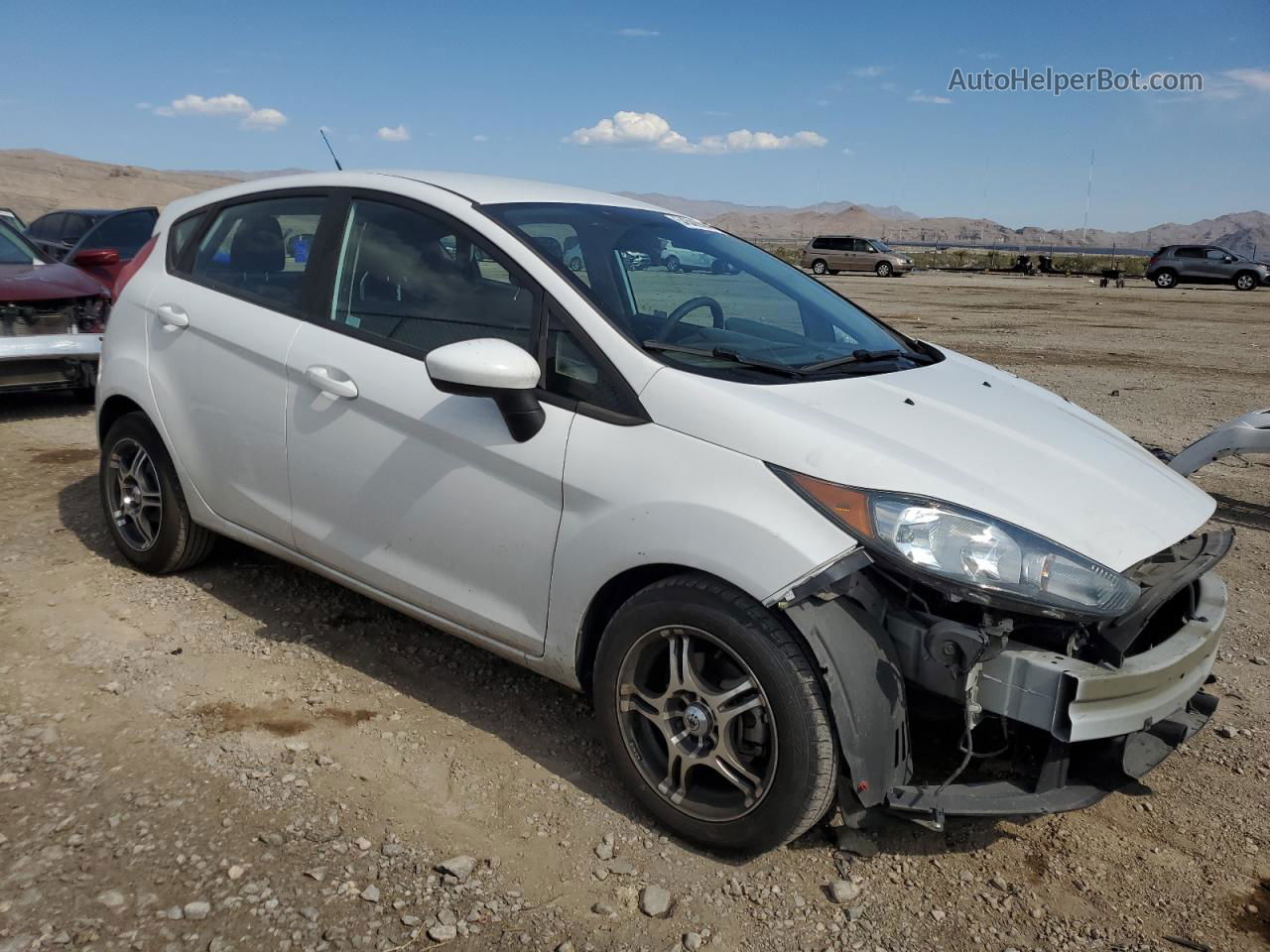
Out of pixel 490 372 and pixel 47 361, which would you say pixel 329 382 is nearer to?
pixel 490 372

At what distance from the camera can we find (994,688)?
2.52m

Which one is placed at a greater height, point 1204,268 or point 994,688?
point 1204,268

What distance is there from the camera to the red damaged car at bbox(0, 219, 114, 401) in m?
7.80

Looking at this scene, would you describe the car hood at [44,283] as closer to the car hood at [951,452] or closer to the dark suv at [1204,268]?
the car hood at [951,452]

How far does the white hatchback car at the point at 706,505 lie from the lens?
8.40ft

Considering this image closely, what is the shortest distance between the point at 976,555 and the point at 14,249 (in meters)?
9.12

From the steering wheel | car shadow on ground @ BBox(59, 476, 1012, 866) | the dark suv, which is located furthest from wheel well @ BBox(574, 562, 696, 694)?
the dark suv

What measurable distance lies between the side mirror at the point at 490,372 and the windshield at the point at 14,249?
754cm

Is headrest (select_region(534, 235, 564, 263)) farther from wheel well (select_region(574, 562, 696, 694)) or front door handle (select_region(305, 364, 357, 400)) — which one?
wheel well (select_region(574, 562, 696, 694))

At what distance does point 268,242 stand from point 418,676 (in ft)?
5.91

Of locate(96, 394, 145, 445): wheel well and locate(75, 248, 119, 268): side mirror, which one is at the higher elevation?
locate(75, 248, 119, 268): side mirror

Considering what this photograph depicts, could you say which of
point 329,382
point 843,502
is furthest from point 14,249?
point 843,502

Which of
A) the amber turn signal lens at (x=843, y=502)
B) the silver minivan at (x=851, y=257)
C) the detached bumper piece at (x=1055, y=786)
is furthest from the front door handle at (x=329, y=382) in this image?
the silver minivan at (x=851, y=257)

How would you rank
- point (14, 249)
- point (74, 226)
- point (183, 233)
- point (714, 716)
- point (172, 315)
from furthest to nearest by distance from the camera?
point (74, 226) < point (14, 249) < point (183, 233) < point (172, 315) < point (714, 716)
